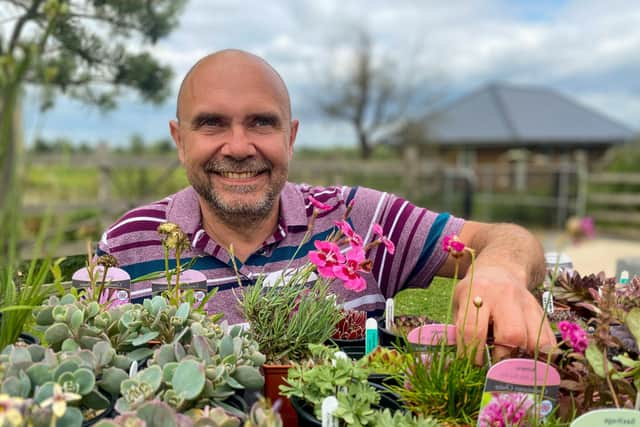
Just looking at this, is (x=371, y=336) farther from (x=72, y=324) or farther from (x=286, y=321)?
(x=72, y=324)

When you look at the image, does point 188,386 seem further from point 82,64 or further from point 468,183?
point 468,183

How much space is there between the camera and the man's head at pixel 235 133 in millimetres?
1478

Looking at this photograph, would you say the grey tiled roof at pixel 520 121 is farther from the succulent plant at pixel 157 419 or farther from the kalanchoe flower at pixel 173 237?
the succulent plant at pixel 157 419

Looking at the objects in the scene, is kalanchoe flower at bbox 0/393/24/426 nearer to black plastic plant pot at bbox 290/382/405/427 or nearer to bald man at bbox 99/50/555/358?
black plastic plant pot at bbox 290/382/405/427

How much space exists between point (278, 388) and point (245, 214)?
2.68 ft

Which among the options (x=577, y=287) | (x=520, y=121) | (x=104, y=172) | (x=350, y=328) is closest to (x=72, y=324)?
(x=350, y=328)

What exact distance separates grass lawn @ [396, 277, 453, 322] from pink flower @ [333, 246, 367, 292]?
1.23ft

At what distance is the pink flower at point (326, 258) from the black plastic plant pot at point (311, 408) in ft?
0.63

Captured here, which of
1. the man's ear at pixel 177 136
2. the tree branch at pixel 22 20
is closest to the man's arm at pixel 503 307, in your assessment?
the man's ear at pixel 177 136

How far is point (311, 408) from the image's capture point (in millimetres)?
706

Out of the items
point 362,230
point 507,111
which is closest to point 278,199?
point 362,230

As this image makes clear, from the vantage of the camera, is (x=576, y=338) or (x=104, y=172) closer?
(x=576, y=338)

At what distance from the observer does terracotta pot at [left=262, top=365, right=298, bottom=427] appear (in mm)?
780

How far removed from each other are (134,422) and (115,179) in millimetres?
5786
